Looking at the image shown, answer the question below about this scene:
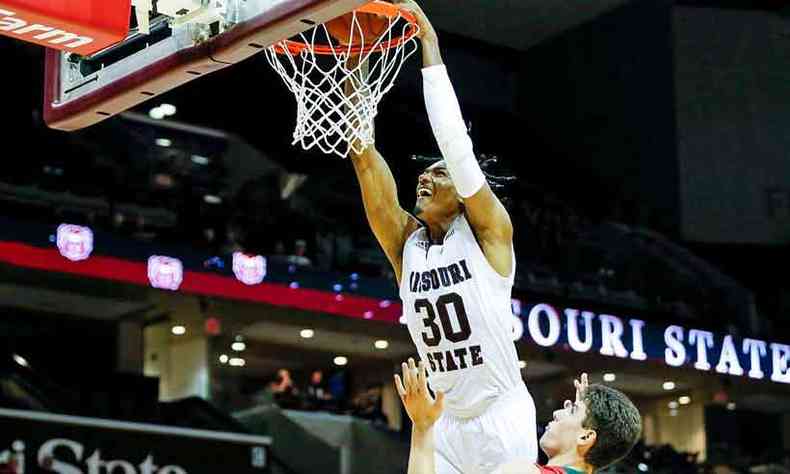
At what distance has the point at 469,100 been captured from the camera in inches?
733

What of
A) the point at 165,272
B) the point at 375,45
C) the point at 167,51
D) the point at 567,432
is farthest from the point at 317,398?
the point at 567,432

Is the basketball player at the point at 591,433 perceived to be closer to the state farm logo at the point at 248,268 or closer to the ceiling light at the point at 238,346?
the state farm logo at the point at 248,268

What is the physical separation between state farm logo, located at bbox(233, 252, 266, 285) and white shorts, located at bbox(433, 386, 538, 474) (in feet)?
31.5

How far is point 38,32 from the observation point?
521cm

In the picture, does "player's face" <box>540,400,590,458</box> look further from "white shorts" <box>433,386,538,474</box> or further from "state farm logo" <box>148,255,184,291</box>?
"state farm logo" <box>148,255,184,291</box>

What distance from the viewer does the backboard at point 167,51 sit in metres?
5.05

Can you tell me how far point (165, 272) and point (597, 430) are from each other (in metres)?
10.3

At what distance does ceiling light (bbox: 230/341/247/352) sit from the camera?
18.6 m

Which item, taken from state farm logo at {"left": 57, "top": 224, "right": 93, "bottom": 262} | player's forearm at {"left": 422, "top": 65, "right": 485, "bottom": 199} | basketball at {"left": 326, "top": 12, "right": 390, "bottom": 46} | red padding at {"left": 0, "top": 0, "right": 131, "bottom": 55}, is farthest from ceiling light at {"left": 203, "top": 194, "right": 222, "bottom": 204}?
player's forearm at {"left": 422, "top": 65, "right": 485, "bottom": 199}

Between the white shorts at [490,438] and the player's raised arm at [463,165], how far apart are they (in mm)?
489

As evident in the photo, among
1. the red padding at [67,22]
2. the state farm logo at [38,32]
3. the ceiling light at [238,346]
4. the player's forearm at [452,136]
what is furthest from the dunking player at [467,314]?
the ceiling light at [238,346]

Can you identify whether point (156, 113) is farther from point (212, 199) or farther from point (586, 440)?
point (586, 440)

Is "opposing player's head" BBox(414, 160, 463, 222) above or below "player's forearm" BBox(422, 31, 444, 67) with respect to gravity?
below

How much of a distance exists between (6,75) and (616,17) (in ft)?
27.5
